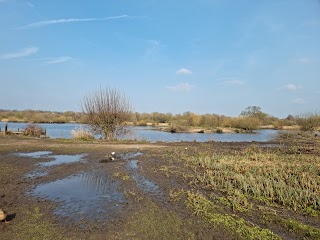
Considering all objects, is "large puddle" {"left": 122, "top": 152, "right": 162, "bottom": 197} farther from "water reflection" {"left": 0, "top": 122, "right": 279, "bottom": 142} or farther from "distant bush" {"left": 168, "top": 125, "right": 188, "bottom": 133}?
"distant bush" {"left": 168, "top": 125, "right": 188, "bottom": 133}

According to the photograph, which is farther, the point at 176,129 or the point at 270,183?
the point at 176,129

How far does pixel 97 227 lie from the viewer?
5395 mm

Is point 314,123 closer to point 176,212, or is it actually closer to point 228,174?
point 228,174

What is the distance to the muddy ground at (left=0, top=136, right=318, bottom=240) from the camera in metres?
5.17

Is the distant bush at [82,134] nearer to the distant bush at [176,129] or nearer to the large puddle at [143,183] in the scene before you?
the large puddle at [143,183]

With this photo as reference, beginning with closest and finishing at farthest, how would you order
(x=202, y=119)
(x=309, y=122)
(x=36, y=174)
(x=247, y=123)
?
1. (x=36, y=174)
2. (x=309, y=122)
3. (x=247, y=123)
4. (x=202, y=119)

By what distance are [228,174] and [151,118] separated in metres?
69.7

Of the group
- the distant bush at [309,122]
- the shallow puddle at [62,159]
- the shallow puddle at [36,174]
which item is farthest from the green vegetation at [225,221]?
Answer: the distant bush at [309,122]

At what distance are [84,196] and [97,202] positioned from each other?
2.39 feet

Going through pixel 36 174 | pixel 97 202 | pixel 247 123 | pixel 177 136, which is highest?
pixel 247 123

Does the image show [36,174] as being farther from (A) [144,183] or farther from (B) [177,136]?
(B) [177,136]

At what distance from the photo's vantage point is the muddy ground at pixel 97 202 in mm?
5168

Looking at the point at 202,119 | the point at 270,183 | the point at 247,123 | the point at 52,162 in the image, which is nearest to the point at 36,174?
the point at 52,162

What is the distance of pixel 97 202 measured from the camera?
281 inches
